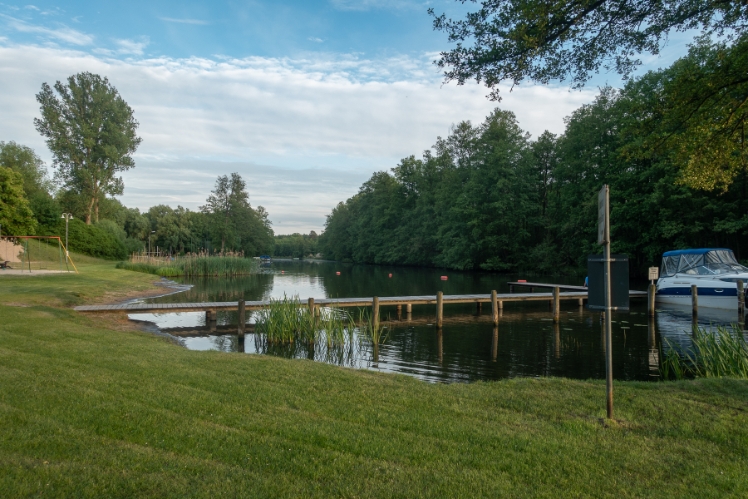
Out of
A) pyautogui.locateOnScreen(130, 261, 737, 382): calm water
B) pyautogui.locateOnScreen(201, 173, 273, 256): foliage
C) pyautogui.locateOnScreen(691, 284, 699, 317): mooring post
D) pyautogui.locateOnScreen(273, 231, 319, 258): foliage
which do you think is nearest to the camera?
pyautogui.locateOnScreen(130, 261, 737, 382): calm water

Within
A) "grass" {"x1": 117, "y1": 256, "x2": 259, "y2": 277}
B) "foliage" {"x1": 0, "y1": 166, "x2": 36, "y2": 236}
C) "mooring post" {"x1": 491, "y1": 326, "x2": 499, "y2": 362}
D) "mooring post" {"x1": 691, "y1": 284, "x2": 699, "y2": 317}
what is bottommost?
"mooring post" {"x1": 491, "y1": 326, "x2": 499, "y2": 362}

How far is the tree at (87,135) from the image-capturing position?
1943 inches

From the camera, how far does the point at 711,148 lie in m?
10.3

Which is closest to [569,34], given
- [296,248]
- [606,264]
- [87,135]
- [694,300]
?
[606,264]

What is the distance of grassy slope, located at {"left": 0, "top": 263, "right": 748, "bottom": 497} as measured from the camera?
375cm

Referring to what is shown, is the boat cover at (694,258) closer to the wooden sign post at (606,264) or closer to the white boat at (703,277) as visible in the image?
the white boat at (703,277)

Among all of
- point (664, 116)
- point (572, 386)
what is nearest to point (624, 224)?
point (664, 116)

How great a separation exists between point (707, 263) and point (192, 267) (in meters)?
33.4

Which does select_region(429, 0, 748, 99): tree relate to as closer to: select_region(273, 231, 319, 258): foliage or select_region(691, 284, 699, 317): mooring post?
select_region(691, 284, 699, 317): mooring post

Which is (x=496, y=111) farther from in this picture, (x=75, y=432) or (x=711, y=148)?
(x=75, y=432)

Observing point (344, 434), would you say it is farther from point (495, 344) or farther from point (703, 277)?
point (703, 277)

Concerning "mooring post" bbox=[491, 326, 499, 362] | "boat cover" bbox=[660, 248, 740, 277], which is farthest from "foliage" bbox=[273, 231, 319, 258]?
"mooring post" bbox=[491, 326, 499, 362]

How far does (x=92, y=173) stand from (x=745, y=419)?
56.2 metres

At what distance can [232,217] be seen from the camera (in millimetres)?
82375
